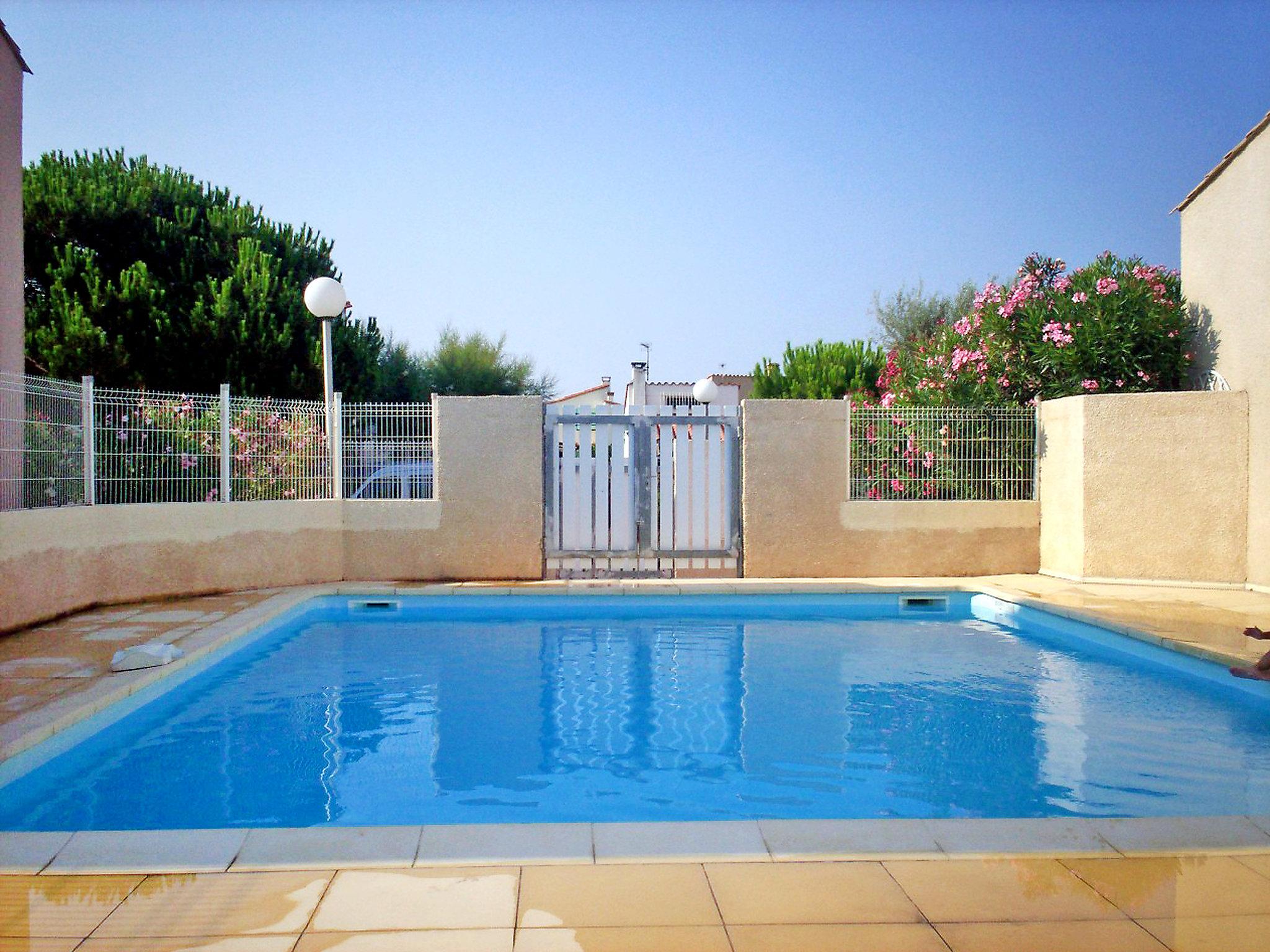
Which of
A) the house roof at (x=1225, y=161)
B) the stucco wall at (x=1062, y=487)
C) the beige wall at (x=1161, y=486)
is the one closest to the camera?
the house roof at (x=1225, y=161)

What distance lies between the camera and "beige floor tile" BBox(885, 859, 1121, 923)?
8.47 feet

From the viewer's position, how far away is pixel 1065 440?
978 centimetres

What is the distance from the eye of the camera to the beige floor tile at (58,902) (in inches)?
98.8

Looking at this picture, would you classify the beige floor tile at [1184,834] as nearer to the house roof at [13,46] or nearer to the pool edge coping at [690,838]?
the pool edge coping at [690,838]

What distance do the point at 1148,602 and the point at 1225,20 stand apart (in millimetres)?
7316

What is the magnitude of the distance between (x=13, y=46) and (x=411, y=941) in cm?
1059

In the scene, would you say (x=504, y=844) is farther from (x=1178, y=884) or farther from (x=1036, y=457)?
(x=1036, y=457)

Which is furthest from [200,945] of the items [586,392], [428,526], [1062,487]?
[586,392]

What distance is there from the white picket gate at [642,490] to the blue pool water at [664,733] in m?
2.17

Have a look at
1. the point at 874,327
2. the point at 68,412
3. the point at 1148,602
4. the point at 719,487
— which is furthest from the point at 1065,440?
the point at 874,327

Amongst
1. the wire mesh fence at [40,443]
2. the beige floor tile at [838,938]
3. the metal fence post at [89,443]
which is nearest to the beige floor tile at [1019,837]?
the beige floor tile at [838,938]

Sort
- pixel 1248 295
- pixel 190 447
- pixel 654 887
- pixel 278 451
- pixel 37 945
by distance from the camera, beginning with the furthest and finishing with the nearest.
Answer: pixel 278 451 → pixel 1248 295 → pixel 190 447 → pixel 654 887 → pixel 37 945

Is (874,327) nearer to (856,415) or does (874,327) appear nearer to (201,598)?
(856,415)

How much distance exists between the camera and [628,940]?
2.44m
